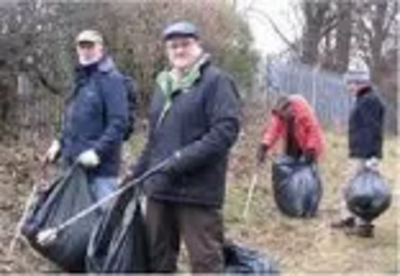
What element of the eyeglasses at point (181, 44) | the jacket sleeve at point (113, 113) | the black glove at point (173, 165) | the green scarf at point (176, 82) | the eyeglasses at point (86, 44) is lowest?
the black glove at point (173, 165)

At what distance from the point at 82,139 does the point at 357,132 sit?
3.95m

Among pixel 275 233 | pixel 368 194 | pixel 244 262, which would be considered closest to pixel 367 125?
pixel 368 194

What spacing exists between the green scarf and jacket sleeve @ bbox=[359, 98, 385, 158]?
4383 mm

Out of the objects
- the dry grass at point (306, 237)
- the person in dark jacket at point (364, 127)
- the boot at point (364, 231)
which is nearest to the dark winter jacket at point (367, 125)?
the person in dark jacket at point (364, 127)

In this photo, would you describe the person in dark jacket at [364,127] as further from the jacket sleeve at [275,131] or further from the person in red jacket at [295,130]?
the jacket sleeve at [275,131]

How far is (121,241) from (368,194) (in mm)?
4257

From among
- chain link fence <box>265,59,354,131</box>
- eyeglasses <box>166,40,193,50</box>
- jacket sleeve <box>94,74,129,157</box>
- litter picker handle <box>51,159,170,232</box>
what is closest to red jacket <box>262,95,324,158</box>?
jacket sleeve <box>94,74,129,157</box>

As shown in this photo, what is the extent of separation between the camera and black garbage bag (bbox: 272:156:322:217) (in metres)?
11.4

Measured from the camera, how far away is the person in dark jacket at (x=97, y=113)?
7289mm

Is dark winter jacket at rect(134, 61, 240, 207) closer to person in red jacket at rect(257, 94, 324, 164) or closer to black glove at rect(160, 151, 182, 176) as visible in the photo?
black glove at rect(160, 151, 182, 176)

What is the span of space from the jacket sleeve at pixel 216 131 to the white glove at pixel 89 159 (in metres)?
1.19

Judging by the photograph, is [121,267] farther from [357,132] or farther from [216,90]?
[357,132]

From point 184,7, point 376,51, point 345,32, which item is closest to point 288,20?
point 345,32

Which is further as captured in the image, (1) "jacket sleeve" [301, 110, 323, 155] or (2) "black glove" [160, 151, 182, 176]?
(1) "jacket sleeve" [301, 110, 323, 155]
